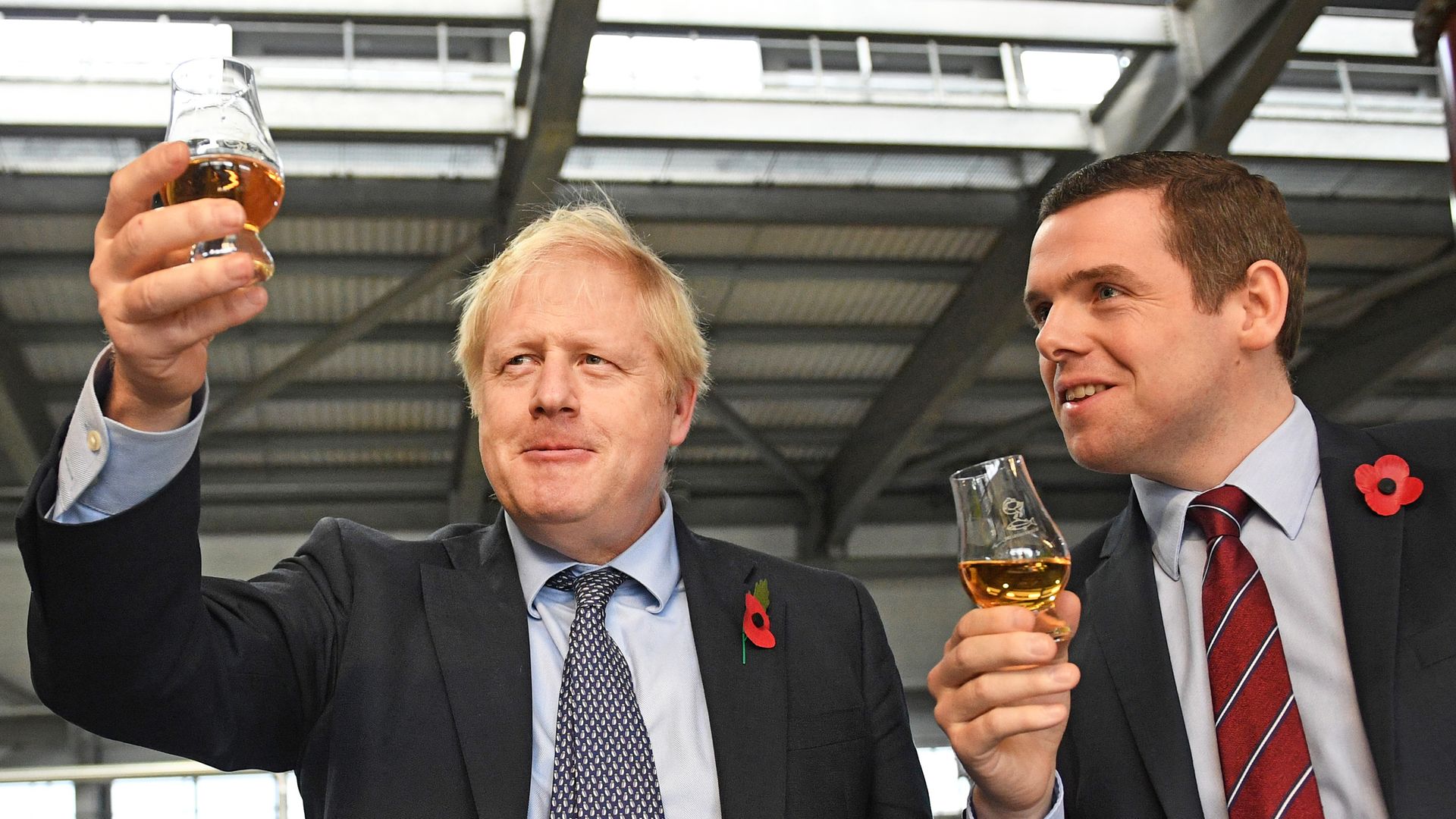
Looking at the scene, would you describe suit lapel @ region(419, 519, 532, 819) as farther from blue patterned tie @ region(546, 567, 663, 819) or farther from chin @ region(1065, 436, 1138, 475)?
chin @ region(1065, 436, 1138, 475)

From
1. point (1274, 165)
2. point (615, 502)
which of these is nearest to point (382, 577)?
point (615, 502)

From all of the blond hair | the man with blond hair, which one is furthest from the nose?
the blond hair

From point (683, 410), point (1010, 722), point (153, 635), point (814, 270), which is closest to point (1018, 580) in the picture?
point (1010, 722)

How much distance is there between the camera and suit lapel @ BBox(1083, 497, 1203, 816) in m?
1.96

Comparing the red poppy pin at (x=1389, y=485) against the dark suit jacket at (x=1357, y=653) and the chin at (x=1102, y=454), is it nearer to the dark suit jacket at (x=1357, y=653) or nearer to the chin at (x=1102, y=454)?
the dark suit jacket at (x=1357, y=653)

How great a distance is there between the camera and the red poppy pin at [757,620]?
2.09 meters

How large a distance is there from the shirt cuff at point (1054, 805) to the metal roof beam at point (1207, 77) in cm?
589

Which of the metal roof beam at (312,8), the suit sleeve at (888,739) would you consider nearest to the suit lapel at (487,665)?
the suit sleeve at (888,739)

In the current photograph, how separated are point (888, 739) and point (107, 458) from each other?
1275mm

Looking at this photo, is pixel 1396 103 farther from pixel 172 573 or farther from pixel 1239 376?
pixel 172 573

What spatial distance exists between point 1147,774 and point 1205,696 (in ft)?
0.49

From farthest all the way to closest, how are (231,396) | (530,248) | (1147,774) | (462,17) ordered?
1. (231,396)
2. (462,17)
3. (530,248)
4. (1147,774)

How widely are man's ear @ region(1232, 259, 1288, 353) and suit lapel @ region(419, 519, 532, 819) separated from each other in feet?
4.12

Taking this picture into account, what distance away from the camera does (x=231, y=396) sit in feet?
32.9
